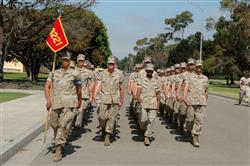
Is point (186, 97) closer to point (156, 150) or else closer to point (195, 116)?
point (195, 116)

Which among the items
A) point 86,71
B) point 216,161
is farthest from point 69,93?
point 86,71

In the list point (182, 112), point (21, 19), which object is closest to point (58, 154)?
point (182, 112)

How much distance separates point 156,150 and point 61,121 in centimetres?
218

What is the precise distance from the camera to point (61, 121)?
796 centimetres

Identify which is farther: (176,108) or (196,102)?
(176,108)

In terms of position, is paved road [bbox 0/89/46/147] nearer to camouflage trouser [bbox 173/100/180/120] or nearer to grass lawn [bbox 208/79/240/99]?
camouflage trouser [bbox 173/100/180/120]

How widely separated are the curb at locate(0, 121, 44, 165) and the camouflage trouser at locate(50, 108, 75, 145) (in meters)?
0.86

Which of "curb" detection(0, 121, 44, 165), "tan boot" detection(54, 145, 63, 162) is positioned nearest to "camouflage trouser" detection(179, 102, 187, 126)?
"curb" detection(0, 121, 44, 165)

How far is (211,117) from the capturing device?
16.2 m

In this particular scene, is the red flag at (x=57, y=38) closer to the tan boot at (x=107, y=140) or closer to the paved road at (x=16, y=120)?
the paved road at (x=16, y=120)

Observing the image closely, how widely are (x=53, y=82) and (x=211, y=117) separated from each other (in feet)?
30.5

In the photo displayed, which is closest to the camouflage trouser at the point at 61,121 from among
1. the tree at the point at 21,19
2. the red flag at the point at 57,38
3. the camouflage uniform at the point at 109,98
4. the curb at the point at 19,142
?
the curb at the point at 19,142

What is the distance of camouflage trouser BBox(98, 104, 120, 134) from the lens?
31.6 ft

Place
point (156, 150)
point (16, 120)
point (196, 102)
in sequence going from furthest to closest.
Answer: point (16, 120) → point (196, 102) → point (156, 150)
